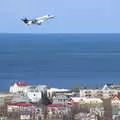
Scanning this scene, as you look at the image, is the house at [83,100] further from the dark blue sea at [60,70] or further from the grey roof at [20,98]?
the dark blue sea at [60,70]

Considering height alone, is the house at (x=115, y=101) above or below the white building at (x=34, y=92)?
below

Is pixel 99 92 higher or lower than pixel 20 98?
higher

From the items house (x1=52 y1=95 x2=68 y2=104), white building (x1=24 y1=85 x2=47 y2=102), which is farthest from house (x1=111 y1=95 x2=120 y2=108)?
white building (x1=24 y1=85 x2=47 y2=102)

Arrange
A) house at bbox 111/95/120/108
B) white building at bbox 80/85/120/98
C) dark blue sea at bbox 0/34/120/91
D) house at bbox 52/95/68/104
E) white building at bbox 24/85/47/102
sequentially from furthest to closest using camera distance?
dark blue sea at bbox 0/34/120/91, white building at bbox 80/85/120/98, white building at bbox 24/85/47/102, house at bbox 52/95/68/104, house at bbox 111/95/120/108

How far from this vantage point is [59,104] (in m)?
46.7

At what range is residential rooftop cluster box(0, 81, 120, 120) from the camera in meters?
42.9

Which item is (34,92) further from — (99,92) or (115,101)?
(115,101)

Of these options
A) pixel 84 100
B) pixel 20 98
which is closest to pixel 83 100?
pixel 84 100

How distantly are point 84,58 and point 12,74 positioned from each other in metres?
26.8

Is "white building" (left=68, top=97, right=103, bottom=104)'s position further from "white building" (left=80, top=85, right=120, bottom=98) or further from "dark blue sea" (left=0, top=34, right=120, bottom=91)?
"dark blue sea" (left=0, top=34, right=120, bottom=91)

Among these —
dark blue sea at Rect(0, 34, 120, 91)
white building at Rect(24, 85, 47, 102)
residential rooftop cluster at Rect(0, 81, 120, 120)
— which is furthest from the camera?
dark blue sea at Rect(0, 34, 120, 91)

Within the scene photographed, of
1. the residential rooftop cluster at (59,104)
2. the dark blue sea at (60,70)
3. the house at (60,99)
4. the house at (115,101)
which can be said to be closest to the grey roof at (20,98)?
the residential rooftop cluster at (59,104)

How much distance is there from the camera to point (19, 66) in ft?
276

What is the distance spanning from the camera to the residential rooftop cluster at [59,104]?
4288 cm
